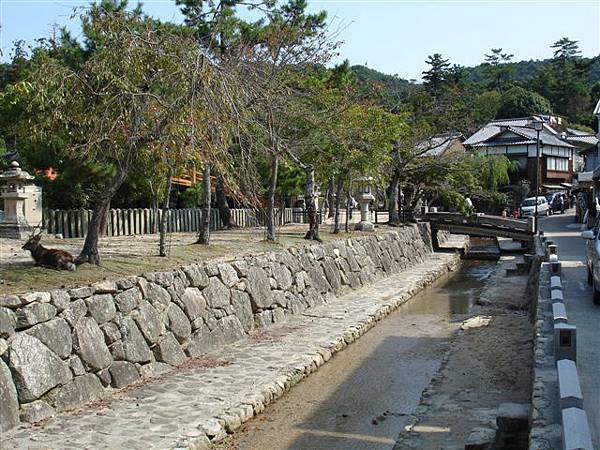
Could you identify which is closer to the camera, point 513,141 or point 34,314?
point 34,314

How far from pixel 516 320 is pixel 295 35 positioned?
10.9 m

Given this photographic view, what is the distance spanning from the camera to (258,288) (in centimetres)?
1575

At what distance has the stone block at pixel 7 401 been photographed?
7.86 metres

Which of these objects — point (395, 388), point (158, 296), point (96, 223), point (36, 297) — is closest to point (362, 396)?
point (395, 388)

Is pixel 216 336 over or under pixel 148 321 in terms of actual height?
under

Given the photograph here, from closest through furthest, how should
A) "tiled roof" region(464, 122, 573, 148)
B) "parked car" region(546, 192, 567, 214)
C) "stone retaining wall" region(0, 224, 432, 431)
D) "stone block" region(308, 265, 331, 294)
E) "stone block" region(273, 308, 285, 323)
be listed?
"stone retaining wall" region(0, 224, 432, 431) → "stone block" region(273, 308, 285, 323) → "stone block" region(308, 265, 331, 294) → "parked car" region(546, 192, 567, 214) → "tiled roof" region(464, 122, 573, 148)

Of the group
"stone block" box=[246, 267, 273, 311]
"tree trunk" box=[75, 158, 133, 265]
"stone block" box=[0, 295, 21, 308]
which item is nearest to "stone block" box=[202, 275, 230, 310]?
"stone block" box=[246, 267, 273, 311]

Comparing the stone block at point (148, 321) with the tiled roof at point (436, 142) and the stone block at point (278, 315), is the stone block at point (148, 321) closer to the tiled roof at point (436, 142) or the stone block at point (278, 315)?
the stone block at point (278, 315)

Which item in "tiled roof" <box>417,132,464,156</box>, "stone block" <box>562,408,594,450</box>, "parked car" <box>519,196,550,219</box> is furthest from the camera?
"parked car" <box>519,196,550,219</box>

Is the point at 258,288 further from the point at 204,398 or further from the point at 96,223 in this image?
the point at 204,398

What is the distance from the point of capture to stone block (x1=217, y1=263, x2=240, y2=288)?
14422 millimetres

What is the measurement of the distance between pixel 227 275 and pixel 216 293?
2.88 ft

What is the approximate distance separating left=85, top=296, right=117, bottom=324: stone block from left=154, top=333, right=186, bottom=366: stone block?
1.20m

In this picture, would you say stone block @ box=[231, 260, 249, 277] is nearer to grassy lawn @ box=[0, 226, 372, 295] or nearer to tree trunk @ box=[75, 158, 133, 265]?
grassy lawn @ box=[0, 226, 372, 295]
